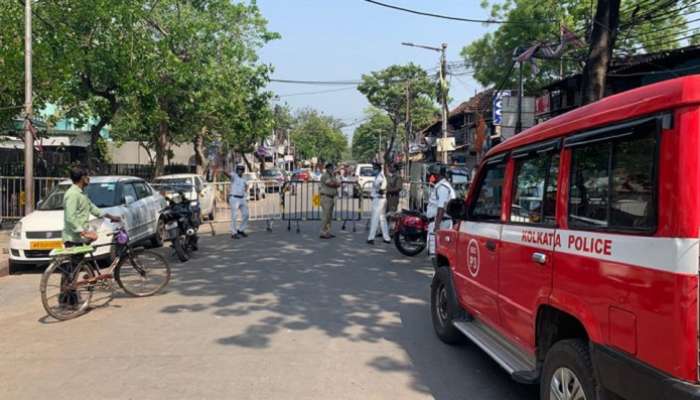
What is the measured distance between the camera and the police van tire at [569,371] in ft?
10.2

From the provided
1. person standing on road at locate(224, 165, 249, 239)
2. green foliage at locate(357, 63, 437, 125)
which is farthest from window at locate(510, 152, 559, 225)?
green foliage at locate(357, 63, 437, 125)

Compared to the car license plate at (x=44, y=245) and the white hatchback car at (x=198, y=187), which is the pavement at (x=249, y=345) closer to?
the car license plate at (x=44, y=245)

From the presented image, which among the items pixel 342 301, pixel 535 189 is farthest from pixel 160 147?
pixel 535 189

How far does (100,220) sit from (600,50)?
29.2 ft

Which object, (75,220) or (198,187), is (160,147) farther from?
(75,220)

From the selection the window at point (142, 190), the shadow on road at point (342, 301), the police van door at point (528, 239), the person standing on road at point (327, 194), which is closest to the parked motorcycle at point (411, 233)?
the shadow on road at point (342, 301)

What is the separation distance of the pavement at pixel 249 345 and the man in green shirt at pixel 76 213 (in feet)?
3.23

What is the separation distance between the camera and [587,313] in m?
3.12

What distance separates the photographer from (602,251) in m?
3.02

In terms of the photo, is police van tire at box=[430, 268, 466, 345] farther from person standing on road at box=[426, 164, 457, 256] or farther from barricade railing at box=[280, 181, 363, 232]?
barricade railing at box=[280, 181, 363, 232]

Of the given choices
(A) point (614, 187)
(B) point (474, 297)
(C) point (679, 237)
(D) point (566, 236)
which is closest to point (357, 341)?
(B) point (474, 297)

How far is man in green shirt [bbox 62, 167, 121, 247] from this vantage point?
697 centimetres

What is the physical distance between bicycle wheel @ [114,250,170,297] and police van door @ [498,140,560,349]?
17.1 feet

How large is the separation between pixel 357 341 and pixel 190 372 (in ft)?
5.66
